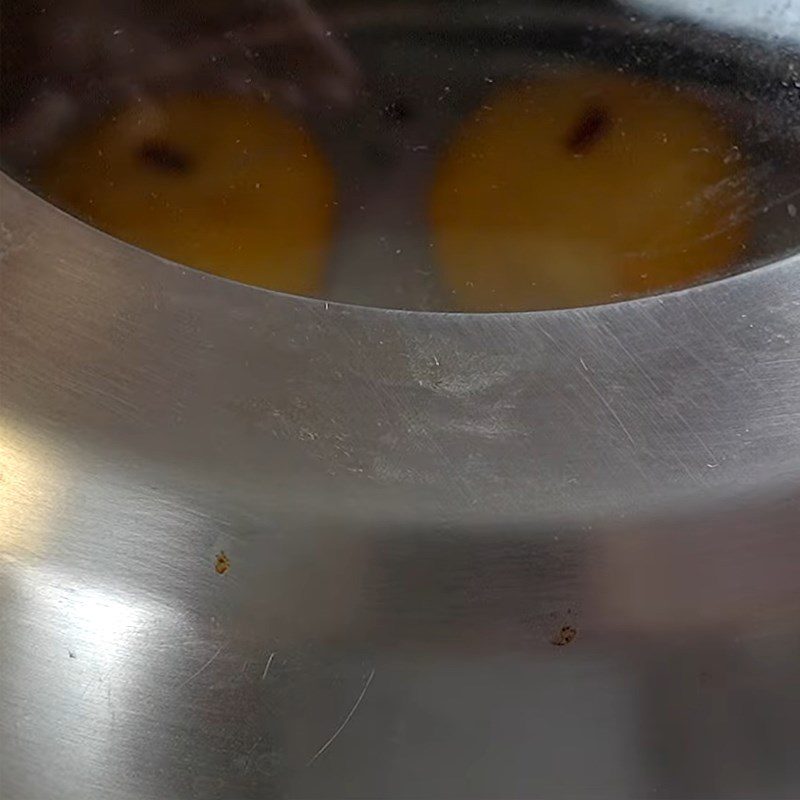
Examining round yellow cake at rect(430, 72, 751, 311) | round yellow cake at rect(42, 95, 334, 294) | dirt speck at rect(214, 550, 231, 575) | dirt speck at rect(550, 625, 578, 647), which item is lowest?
dirt speck at rect(214, 550, 231, 575)

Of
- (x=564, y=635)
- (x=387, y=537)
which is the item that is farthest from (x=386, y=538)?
(x=564, y=635)

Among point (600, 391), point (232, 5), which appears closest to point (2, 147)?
point (232, 5)

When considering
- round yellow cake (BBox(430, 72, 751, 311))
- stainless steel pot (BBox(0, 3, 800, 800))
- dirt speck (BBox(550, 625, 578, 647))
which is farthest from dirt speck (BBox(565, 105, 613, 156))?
dirt speck (BBox(550, 625, 578, 647))

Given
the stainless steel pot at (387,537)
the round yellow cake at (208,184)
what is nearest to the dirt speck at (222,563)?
the stainless steel pot at (387,537)

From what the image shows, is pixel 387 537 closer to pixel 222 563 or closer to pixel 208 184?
pixel 222 563

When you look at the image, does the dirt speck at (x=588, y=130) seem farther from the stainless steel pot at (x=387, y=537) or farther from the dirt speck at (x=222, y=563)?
the dirt speck at (x=222, y=563)

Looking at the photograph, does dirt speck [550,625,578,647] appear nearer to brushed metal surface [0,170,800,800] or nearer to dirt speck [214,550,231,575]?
A: brushed metal surface [0,170,800,800]

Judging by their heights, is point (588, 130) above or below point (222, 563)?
above

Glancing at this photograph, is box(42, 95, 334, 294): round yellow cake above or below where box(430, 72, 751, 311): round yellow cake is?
below
